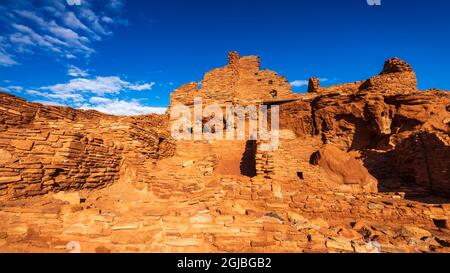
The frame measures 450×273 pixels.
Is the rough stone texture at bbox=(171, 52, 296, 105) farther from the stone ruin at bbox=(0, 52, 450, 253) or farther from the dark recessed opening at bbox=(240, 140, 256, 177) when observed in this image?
the dark recessed opening at bbox=(240, 140, 256, 177)

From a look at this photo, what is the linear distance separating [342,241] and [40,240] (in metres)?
6.05

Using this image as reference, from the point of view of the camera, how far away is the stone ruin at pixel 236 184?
185 inches

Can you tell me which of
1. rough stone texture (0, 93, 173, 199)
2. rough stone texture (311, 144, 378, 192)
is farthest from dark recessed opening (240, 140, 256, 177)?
rough stone texture (0, 93, 173, 199)

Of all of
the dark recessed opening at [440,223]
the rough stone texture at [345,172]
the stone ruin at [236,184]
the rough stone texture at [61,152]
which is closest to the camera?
the stone ruin at [236,184]

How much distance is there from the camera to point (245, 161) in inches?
508

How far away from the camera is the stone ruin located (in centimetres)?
470

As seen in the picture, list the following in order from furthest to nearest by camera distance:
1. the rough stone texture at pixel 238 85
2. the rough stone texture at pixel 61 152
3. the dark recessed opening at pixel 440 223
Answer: the rough stone texture at pixel 238 85
the dark recessed opening at pixel 440 223
the rough stone texture at pixel 61 152

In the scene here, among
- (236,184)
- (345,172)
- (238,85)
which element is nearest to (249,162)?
(236,184)

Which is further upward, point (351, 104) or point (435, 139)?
point (351, 104)

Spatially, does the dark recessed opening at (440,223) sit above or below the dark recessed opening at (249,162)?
below

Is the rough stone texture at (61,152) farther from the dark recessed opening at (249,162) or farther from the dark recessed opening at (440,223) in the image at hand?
the dark recessed opening at (440,223)

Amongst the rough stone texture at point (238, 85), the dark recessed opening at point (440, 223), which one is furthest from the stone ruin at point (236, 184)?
the rough stone texture at point (238, 85)
